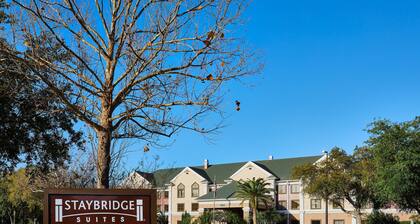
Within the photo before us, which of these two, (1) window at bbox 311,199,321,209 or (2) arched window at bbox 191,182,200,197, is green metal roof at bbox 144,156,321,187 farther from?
(1) window at bbox 311,199,321,209

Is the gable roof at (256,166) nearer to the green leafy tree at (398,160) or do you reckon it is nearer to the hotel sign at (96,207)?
the green leafy tree at (398,160)

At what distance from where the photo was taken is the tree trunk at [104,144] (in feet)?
28.5

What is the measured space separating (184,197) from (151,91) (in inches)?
2981

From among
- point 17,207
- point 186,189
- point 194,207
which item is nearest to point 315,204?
point 194,207

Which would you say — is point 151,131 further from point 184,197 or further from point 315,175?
point 184,197

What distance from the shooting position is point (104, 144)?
8727 millimetres

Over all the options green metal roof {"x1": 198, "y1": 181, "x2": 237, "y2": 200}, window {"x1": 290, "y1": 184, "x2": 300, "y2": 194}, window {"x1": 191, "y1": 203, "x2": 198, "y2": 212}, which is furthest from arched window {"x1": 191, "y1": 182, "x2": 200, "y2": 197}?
window {"x1": 290, "y1": 184, "x2": 300, "y2": 194}

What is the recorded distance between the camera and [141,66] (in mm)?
9062

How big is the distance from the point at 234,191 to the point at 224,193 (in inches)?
60.3

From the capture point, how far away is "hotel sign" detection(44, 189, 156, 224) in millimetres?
7379

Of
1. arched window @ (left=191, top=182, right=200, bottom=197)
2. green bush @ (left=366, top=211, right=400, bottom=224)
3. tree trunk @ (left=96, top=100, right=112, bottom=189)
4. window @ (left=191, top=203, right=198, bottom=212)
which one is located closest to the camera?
tree trunk @ (left=96, top=100, right=112, bottom=189)

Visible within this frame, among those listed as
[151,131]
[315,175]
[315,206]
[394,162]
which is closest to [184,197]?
[315,206]

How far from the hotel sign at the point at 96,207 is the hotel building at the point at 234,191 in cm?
5251

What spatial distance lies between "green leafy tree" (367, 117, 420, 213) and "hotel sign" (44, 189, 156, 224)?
27.2m
